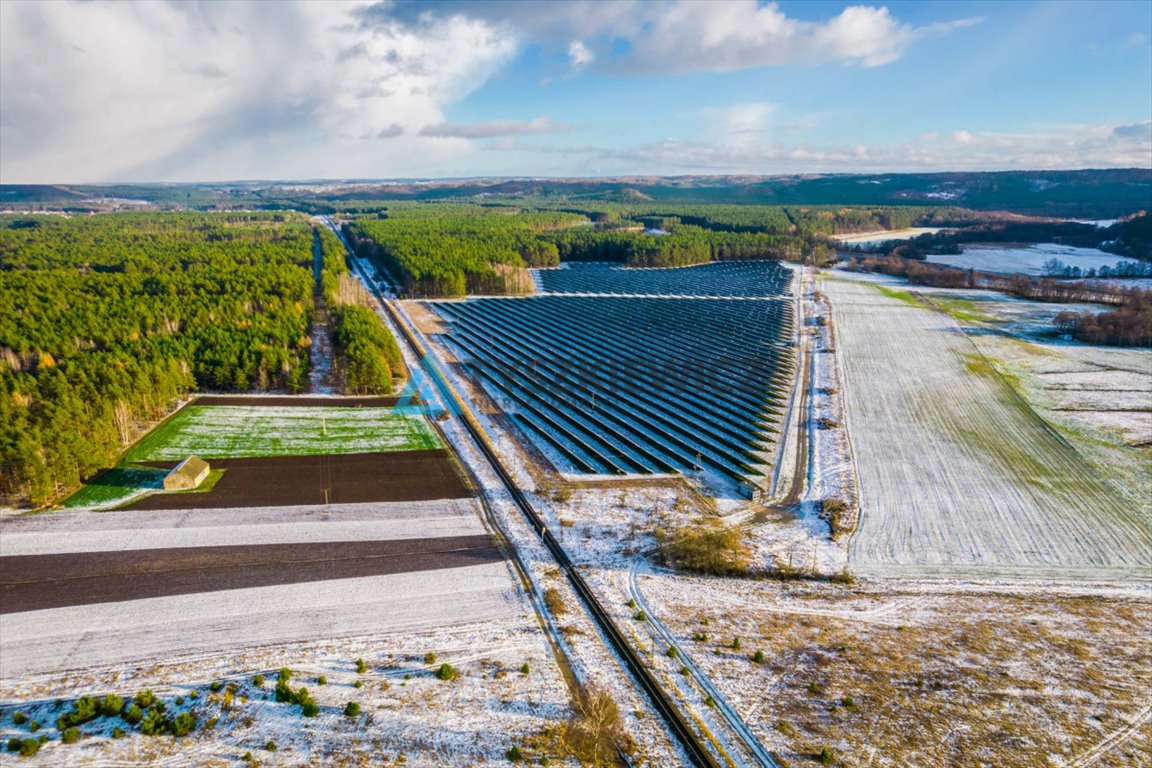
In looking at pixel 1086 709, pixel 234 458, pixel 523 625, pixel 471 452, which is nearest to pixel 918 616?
pixel 1086 709

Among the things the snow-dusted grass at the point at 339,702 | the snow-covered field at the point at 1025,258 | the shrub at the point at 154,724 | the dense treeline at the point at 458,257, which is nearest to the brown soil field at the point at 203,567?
the snow-dusted grass at the point at 339,702

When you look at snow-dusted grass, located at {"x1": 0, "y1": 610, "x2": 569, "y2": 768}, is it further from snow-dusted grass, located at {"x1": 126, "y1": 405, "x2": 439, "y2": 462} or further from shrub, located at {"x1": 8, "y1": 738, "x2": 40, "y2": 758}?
snow-dusted grass, located at {"x1": 126, "y1": 405, "x2": 439, "y2": 462}

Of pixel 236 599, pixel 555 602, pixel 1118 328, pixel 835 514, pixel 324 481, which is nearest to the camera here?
pixel 236 599

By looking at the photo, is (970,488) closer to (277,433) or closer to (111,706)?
(111,706)

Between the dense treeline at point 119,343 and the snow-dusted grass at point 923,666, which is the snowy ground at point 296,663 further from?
the snow-dusted grass at point 923,666

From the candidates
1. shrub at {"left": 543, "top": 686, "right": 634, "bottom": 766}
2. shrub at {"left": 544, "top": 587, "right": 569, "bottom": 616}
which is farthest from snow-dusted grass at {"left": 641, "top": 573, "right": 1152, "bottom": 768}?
shrub at {"left": 543, "top": 686, "right": 634, "bottom": 766}

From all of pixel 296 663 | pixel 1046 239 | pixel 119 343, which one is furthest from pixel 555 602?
pixel 1046 239

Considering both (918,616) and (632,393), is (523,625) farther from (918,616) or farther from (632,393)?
(632,393)
